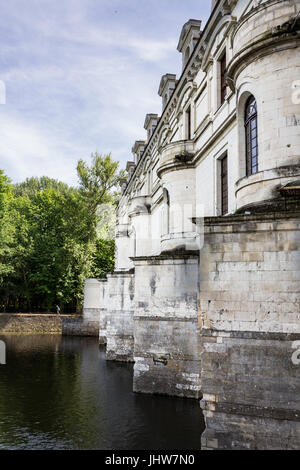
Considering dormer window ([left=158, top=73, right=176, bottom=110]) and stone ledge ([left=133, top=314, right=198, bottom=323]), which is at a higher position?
dormer window ([left=158, top=73, right=176, bottom=110])

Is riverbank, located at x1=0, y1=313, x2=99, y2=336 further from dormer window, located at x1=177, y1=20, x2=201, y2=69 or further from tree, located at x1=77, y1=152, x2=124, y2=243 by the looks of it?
dormer window, located at x1=177, y1=20, x2=201, y2=69

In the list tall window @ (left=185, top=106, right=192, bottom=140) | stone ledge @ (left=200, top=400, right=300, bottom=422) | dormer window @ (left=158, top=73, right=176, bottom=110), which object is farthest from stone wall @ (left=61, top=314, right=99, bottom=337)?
stone ledge @ (left=200, top=400, right=300, bottom=422)

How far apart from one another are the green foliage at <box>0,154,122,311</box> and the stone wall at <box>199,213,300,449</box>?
96.0 ft

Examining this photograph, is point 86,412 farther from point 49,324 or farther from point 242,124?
point 49,324

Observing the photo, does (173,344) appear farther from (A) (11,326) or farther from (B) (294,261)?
(A) (11,326)

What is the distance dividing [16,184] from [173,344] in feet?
149

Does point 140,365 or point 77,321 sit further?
point 77,321

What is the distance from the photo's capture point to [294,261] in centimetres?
723

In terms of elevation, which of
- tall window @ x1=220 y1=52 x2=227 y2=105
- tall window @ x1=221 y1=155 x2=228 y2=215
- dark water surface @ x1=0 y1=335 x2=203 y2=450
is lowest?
dark water surface @ x1=0 y1=335 x2=203 y2=450

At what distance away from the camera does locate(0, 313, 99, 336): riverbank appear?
112ft

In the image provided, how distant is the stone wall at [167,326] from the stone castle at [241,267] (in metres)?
0.03

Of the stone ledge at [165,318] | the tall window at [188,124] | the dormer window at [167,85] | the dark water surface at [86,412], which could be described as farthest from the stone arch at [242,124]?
the dormer window at [167,85]
